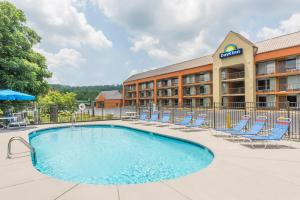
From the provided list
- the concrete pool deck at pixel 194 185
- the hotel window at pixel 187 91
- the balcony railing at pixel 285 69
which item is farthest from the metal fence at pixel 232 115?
the hotel window at pixel 187 91

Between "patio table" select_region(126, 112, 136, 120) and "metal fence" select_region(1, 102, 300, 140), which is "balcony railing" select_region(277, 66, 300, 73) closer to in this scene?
"metal fence" select_region(1, 102, 300, 140)

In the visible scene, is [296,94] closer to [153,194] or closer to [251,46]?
[251,46]

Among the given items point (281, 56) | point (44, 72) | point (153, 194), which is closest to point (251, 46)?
point (281, 56)

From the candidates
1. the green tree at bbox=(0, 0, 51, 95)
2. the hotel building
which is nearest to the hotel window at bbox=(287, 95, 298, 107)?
the hotel building

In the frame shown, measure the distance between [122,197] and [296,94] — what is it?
108 feet

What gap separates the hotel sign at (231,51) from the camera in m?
35.5

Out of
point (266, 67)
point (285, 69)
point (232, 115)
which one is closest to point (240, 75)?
point (266, 67)

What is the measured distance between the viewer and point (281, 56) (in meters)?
30.0

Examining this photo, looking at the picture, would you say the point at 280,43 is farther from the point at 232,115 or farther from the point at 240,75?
the point at 232,115

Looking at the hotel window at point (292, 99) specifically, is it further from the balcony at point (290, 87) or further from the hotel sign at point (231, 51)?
the hotel sign at point (231, 51)

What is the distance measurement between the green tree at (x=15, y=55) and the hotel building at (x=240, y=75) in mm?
29941

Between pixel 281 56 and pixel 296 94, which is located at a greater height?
pixel 281 56

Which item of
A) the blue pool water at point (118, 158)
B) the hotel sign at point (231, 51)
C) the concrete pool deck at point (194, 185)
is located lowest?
the blue pool water at point (118, 158)

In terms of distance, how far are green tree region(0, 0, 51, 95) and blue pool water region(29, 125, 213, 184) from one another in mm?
7302
